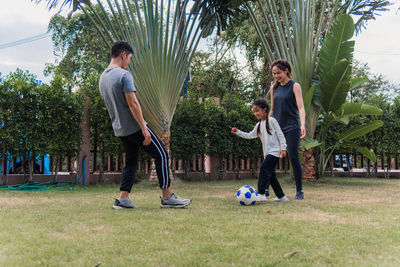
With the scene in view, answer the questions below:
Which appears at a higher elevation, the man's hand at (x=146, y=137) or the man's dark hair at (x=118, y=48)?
the man's dark hair at (x=118, y=48)

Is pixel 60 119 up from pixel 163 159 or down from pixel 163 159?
A: up

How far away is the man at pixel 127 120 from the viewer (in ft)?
12.2

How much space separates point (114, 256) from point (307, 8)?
295 inches

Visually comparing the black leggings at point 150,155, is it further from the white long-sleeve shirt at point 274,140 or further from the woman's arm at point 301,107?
the woman's arm at point 301,107

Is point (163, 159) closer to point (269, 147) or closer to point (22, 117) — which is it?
point (269, 147)

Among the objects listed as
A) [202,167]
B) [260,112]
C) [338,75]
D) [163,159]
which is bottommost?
[202,167]

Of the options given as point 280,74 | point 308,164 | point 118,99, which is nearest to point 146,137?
point 118,99

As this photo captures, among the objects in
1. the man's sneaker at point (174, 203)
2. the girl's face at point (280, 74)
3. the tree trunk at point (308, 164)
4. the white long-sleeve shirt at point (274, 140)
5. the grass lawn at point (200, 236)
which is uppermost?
the girl's face at point (280, 74)

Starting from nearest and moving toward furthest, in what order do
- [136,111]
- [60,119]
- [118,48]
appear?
[136,111], [118,48], [60,119]

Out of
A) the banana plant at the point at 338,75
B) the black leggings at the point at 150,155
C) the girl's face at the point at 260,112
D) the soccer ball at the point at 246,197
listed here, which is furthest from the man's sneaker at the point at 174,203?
the banana plant at the point at 338,75

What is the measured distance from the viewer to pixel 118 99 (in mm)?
3811

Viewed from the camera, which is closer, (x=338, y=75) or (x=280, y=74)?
(x=280, y=74)

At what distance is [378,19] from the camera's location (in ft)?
32.2

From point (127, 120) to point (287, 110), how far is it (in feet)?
7.67
